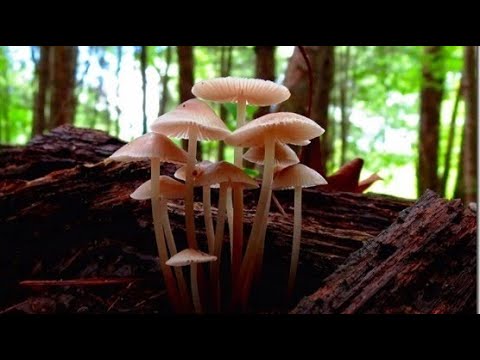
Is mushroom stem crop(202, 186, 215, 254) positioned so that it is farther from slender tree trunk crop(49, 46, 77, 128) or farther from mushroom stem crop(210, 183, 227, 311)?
slender tree trunk crop(49, 46, 77, 128)

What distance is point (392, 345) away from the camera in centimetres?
147

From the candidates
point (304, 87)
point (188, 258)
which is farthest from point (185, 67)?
point (188, 258)

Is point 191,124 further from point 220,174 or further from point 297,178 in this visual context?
point 297,178

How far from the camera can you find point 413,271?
4.86 ft

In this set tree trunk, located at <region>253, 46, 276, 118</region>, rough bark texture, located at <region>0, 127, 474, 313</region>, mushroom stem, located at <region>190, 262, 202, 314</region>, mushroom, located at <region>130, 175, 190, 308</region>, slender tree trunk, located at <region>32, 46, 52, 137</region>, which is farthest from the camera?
slender tree trunk, located at <region>32, 46, 52, 137</region>

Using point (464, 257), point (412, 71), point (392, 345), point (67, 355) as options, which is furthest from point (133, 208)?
point (412, 71)

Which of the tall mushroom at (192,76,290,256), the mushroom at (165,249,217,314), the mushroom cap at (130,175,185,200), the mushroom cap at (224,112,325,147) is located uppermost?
the tall mushroom at (192,76,290,256)

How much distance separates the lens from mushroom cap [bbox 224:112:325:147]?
53.6 inches

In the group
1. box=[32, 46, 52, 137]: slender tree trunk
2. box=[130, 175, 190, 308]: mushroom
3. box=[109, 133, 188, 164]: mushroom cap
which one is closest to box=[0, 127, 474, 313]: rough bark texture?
box=[130, 175, 190, 308]: mushroom

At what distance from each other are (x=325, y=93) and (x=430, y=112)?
157 cm

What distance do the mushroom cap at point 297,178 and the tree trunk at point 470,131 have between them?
1.88 metres

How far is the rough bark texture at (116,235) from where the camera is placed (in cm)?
174
